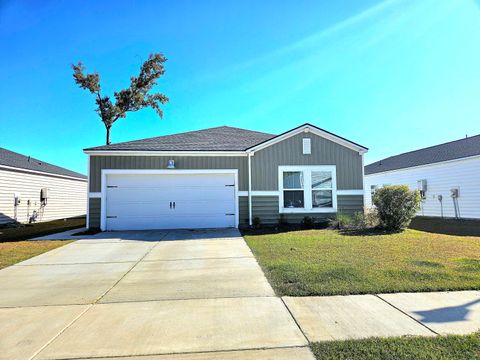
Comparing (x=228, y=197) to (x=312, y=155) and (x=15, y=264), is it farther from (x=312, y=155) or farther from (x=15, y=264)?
(x=15, y=264)

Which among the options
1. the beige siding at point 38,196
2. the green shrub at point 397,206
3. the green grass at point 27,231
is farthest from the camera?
the beige siding at point 38,196

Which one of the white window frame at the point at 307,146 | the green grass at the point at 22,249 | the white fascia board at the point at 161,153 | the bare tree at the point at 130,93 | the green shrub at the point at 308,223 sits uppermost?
the bare tree at the point at 130,93

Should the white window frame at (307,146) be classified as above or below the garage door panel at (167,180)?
above

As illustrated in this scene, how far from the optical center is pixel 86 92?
22.5m

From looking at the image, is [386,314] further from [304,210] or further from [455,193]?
[455,193]

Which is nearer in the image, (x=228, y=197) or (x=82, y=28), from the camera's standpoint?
(x=82, y=28)

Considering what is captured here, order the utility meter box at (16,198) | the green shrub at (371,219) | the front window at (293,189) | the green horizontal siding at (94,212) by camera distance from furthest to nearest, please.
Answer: the utility meter box at (16,198) < the front window at (293,189) < the green horizontal siding at (94,212) < the green shrub at (371,219)

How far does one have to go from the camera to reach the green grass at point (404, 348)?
2539mm

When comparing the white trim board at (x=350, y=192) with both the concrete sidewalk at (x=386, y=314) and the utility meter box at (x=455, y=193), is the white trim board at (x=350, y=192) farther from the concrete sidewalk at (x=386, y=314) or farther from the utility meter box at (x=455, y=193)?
the concrete sidewalk at (x=386, y=314)

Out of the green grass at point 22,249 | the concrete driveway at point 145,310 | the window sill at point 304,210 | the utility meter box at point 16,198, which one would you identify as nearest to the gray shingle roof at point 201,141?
the window sill at point 304,210

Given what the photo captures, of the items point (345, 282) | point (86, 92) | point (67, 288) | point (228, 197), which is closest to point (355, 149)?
point (228, 197)

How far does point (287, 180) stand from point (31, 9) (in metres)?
10.1

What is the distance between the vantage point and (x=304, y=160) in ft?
40.6

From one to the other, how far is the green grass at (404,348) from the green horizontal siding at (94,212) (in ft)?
35.8
